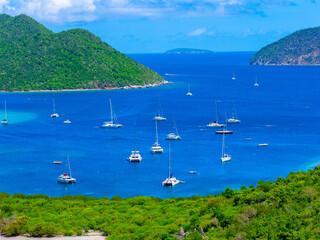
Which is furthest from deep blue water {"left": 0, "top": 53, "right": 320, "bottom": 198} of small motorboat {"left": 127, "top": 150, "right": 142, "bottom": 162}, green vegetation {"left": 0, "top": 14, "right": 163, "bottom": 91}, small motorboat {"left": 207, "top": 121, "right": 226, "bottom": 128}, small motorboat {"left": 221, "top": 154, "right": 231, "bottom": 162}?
green vegetation {"left": 0, "top": 14, "right": 163, "bottom": 91}

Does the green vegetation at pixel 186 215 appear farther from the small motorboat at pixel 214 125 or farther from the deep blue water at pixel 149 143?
the small motorboat at pixel 214 125

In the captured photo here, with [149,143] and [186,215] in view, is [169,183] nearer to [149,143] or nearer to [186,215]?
[186,215]

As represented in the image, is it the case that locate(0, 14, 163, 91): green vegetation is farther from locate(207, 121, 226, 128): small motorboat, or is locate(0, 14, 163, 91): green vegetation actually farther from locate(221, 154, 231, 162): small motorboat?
locate(221, 154, 231, 162): small motorboat

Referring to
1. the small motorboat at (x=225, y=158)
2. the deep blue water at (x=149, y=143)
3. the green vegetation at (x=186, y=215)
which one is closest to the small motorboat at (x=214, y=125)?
the deep blue water at (x=149, y=143)

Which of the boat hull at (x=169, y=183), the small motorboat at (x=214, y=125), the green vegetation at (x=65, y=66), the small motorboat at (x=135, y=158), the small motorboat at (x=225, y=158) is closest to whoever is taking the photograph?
the boat hull at (x=169, y=183)

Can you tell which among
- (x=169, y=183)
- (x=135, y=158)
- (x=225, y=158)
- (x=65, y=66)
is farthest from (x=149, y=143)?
(x=65, y=66)

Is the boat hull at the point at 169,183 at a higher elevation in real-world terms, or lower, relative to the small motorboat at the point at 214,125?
lower

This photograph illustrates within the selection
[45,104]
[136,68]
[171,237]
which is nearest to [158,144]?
[171,237]
